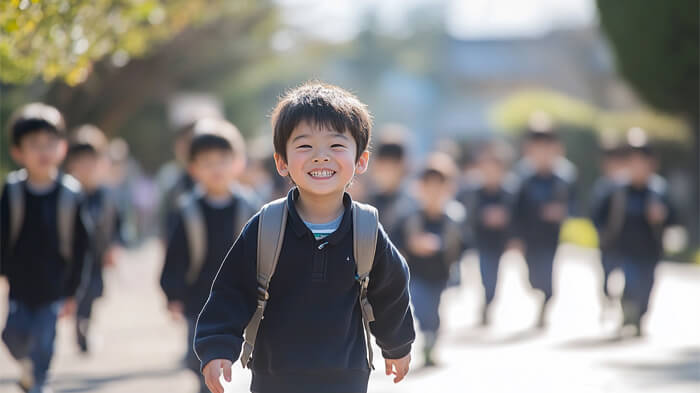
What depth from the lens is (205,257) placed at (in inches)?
218

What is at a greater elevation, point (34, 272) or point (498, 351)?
point (34, 272)

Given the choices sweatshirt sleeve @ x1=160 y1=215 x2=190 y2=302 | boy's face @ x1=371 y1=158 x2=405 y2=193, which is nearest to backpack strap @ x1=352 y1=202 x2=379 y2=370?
sweatshirt sleeve @ x1=160 y1=215 x2=190 y2=302

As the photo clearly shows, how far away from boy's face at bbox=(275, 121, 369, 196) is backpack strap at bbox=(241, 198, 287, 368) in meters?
0.16

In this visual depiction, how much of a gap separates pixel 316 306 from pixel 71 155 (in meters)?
5.68

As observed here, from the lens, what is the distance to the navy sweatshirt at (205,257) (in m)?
5.50

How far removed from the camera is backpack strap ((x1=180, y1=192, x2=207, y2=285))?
5496 mm

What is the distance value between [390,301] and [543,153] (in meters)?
6.96

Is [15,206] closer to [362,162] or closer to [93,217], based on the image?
[362,162]

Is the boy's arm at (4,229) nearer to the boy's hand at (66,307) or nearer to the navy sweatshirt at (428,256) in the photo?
the boy's hand at (66,307)

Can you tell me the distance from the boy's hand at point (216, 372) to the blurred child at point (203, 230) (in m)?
2.16

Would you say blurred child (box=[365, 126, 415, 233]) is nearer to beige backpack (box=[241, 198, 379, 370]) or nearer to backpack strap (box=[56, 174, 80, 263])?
backpack strap (box=[56, 174, 80, 263])

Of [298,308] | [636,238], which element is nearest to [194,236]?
[298,308]

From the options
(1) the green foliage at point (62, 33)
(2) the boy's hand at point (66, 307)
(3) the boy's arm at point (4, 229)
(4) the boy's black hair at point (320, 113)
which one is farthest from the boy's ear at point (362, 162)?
(2) the boy's hand at point (66, 307)

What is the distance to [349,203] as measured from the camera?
357 centimetres
